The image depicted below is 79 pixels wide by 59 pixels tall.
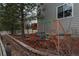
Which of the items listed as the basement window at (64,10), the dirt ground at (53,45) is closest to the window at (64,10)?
the basement window at (64,10)

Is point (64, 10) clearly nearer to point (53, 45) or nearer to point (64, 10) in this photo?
point (64, 10)

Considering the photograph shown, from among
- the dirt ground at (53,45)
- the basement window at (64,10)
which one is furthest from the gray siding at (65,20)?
the dirt ground at (53,45)

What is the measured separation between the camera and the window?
19.8 ft

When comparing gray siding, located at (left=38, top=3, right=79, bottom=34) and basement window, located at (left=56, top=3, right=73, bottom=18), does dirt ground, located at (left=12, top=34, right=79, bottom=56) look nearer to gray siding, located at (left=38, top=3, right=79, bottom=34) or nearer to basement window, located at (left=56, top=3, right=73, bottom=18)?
gray siding, located at (left=38, top=3, right=79, bottom=34)

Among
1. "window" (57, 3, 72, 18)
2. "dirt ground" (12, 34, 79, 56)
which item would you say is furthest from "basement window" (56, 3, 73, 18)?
"dirt ground" (12, 34, 79, 56)

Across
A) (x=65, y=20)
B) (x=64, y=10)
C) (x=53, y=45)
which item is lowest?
(x=53, y=45)

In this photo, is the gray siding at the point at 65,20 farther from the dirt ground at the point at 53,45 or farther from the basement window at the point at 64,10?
the dirt ground at the point at 53,45

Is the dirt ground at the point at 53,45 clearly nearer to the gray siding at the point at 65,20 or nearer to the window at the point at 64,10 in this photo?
the gray siding at the point at 65,20

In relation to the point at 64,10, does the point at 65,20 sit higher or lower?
lower

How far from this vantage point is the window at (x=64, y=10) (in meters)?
6.03

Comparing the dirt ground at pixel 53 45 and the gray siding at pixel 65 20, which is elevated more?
the gray siding at pixel 65 20

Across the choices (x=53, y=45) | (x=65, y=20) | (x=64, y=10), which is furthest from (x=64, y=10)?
(x=53, y=45)

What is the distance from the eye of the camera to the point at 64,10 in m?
6.12

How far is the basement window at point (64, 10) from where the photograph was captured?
603cm
